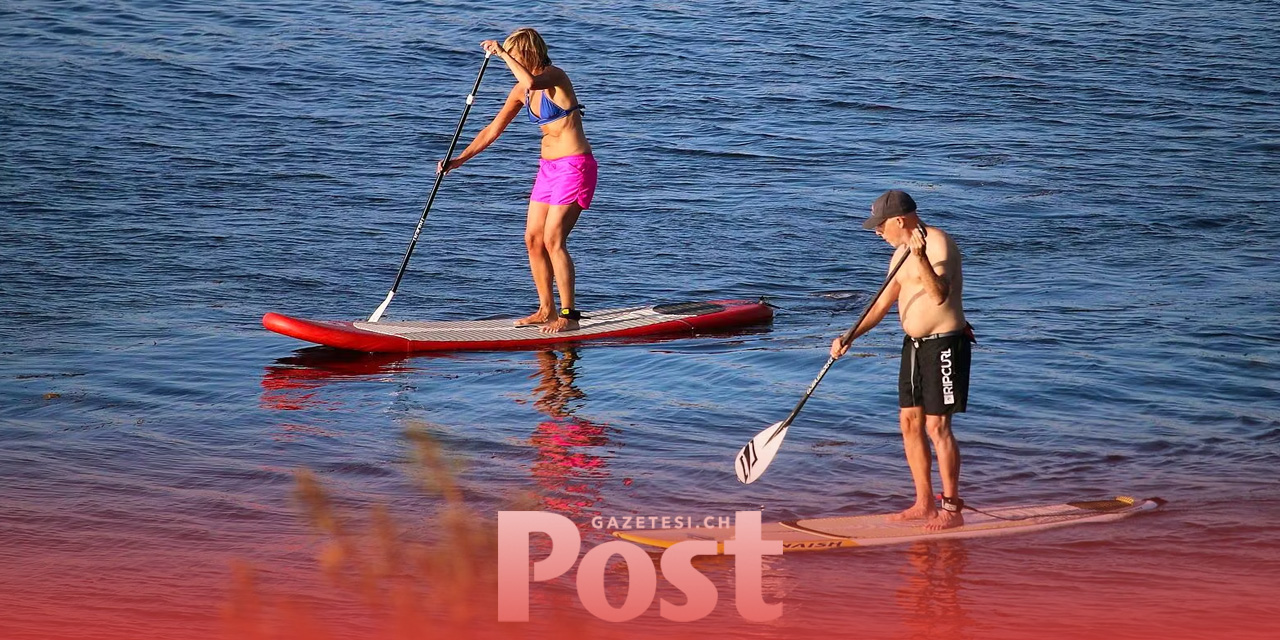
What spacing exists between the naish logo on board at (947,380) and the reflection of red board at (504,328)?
4.09 meters

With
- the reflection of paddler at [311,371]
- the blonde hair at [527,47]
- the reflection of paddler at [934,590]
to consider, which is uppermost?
the blonde hair at [527,47]

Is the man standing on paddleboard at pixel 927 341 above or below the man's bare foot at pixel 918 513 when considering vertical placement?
above

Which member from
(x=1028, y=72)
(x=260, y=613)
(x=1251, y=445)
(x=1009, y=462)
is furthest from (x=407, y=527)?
(x=1028, y=72)

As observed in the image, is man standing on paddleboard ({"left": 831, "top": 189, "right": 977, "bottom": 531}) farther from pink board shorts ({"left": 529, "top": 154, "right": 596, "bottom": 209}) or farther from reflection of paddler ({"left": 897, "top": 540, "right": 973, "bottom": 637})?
pink board shorts ({"left": 529, "top": 154, "right": 596, "bottom": 209})

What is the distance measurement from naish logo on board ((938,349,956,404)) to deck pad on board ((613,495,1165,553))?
586mm

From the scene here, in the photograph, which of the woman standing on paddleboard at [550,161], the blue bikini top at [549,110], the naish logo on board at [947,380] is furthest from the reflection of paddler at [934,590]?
the blue bikini top at [549,110]

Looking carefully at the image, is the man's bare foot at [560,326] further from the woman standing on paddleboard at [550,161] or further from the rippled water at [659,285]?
the rippled water at [659,285]

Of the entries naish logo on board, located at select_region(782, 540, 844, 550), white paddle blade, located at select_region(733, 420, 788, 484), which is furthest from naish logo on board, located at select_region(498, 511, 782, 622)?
white paddle blade, located at select_region(733, 420, 788, 484)

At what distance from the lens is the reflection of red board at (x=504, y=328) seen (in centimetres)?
925

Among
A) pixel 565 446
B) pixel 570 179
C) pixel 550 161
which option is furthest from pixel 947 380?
pixel 550 161

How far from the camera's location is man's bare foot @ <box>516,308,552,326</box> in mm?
9688

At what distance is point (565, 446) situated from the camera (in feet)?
24.6

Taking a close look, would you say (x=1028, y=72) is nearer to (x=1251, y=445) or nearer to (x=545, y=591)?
(x=1251, y=445)

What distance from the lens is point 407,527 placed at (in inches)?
247
